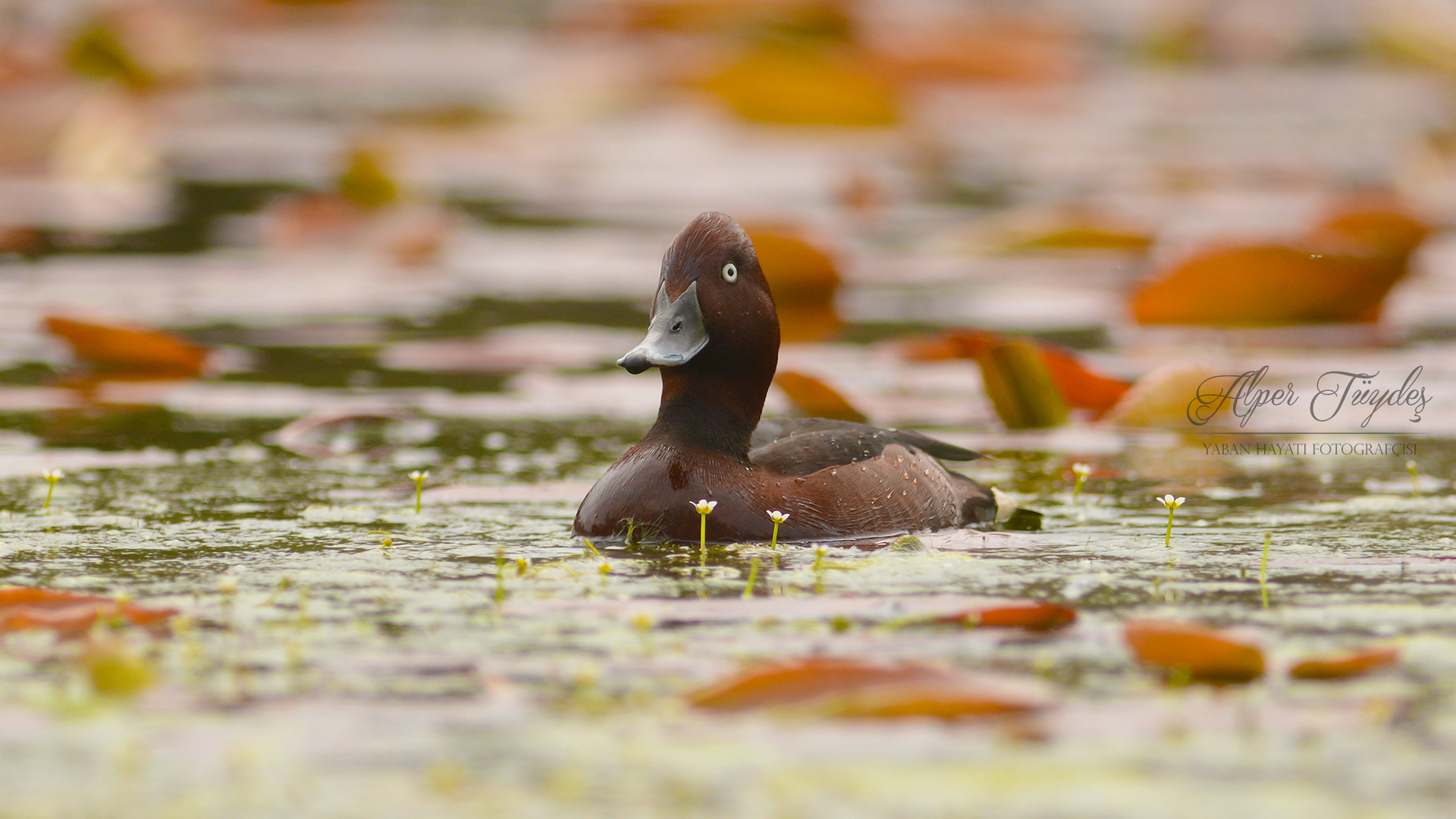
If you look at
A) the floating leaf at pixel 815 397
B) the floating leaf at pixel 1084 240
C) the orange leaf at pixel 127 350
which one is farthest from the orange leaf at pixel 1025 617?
the floating leaf at pixel 1084 240

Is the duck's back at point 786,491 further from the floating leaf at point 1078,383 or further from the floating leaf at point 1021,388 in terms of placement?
the floating leaf at point 1078,383

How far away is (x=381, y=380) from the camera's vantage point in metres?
8.57

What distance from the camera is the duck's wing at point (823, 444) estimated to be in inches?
223

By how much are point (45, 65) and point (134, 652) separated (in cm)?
1162

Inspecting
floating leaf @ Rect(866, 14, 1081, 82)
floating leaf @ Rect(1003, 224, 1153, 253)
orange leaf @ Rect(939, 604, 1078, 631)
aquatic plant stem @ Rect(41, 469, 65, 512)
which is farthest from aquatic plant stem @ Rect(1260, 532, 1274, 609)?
floating leaf @ Rect(866, 14, 1081, 82)

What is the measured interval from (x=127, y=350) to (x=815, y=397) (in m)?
3.10

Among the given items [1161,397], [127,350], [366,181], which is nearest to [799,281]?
[1161,397]

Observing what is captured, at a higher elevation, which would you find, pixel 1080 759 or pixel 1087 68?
pixel 1087 68

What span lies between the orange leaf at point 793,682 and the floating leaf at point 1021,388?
3378 millimetres

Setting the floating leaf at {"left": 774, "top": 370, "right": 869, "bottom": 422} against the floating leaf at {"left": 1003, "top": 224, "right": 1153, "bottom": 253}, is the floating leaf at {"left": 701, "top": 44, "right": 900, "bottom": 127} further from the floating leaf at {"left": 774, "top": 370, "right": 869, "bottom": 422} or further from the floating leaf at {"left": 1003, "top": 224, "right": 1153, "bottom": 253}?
the floating leaf at {"left": 774, "top": 370, "right": 869, "bottom": 422}

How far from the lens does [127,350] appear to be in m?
8.30

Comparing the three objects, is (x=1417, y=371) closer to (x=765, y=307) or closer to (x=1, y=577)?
(x=765, y=307)

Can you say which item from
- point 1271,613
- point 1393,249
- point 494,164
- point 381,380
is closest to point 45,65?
point 494,164

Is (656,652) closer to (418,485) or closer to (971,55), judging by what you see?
(418,485)
